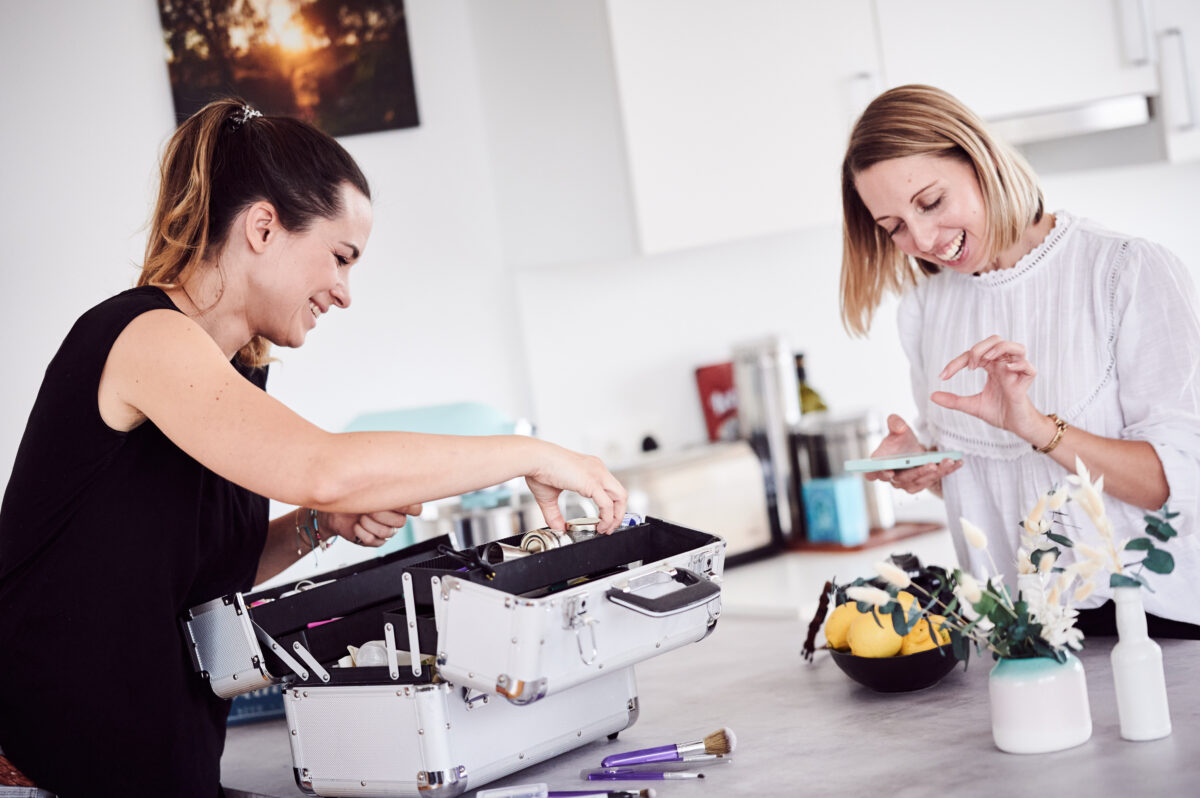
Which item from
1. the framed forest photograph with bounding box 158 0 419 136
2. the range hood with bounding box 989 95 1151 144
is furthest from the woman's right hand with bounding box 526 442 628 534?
the range hood with bounding box 989 95 1151 144

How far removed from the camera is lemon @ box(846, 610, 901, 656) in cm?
152

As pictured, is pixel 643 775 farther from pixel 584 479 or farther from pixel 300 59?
pixel 300 59

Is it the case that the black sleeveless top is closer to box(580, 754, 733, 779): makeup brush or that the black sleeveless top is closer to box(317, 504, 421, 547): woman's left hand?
box(317, 504, 421, 547): woman's left hand

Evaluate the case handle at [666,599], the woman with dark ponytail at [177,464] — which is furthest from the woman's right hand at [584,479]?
the case handle at [666,599]

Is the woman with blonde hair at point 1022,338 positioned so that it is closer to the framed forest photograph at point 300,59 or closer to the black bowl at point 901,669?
the black bowl at point 901,669

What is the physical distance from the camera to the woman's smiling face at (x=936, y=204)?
5.71 ft

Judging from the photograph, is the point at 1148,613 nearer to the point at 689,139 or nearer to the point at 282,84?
the point at 689,139

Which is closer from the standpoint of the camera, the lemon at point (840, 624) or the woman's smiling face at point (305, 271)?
the woman's smiling face at point (305, 271)

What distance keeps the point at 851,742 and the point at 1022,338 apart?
0.73 m

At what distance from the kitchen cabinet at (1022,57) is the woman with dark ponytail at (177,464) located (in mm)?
1723

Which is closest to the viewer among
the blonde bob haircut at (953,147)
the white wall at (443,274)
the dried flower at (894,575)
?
the dried flower at (894,575)

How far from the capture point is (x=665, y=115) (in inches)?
109

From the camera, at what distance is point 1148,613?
1685mm

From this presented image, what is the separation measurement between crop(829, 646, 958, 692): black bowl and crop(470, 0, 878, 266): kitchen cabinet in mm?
1382
